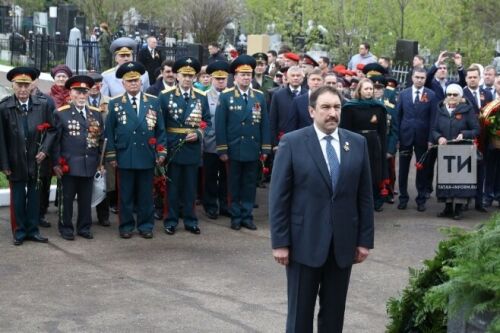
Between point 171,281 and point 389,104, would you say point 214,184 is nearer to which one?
point 389,104

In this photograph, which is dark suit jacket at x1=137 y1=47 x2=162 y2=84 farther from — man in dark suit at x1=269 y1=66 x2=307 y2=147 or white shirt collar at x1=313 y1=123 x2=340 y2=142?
white shirt collar at x1=313 y1=123 x2=340 y2=142

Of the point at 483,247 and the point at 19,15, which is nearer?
the point at 483,247

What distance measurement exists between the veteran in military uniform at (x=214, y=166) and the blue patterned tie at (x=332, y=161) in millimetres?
6290

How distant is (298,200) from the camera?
268 inches

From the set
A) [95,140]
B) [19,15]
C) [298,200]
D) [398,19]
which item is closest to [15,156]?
[95,140]

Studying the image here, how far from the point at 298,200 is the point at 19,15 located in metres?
40.8

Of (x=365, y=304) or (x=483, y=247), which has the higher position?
(x=483, y=247)

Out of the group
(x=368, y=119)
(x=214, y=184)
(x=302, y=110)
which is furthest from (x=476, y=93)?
(x=214, y=184)

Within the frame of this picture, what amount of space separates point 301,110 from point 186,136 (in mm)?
1892

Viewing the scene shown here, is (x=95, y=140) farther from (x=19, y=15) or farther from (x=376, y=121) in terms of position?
(x=19, y=15)

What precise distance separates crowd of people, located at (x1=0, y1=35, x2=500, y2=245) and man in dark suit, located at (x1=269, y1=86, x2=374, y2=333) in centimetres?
503

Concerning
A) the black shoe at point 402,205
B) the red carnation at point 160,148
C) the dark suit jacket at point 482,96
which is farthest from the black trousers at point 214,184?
the dark suit jacket at point 482,96

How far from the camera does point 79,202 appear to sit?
1175 cm

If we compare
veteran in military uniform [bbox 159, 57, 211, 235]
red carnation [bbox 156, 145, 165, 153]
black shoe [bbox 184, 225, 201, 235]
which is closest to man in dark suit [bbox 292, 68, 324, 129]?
veteran in military uniform [bbox 159, 57, 211, 235]
